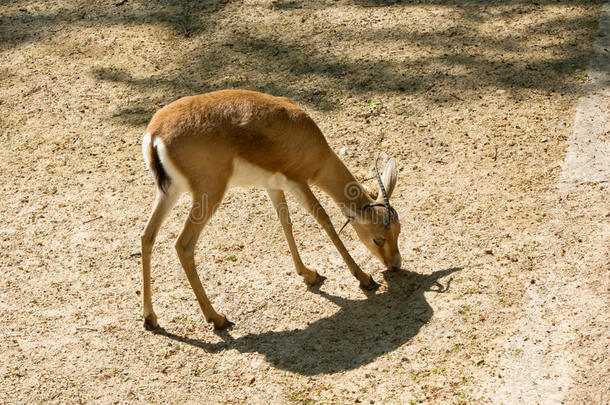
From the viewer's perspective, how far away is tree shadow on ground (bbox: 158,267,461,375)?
15.5ft

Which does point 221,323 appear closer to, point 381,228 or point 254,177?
point 254,177

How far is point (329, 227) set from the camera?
5.33 meters

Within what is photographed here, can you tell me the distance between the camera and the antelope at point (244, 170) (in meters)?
4.71

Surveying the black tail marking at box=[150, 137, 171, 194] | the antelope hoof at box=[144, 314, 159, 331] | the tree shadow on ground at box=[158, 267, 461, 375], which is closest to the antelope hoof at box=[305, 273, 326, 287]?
the tree shadow on ground at box=[158, 267, 461, 375]

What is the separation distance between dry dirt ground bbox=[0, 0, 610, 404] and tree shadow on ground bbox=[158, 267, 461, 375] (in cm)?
2

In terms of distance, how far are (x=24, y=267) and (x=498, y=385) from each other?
3.78 meters

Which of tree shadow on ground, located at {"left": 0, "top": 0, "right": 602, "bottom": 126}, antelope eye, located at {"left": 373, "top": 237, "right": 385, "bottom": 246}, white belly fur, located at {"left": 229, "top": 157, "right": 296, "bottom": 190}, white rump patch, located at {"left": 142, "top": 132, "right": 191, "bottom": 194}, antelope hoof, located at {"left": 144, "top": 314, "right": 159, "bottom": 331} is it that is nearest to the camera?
white rump patch, located at {"left": 142, "top": 132, "right": 191, "bottom": 194}

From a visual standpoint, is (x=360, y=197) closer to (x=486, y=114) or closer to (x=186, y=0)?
(x=486, y=114)

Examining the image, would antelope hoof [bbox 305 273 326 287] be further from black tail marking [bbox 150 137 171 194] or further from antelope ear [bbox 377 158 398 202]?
black tail marking [bbox 150 137 171 194]

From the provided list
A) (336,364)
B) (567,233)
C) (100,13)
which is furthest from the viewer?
(100,13)

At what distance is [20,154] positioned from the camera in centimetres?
711

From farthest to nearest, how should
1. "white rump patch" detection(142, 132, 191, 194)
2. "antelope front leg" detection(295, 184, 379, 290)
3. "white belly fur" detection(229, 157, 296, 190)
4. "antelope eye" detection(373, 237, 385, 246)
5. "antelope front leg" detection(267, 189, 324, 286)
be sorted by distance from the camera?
"antelope front leg" detection(267, 189, 324, 286)
"antelope eye" detection(373, 237, 385, 246)
"antelope front leg" detection(295, 184, 379, 290)
"white belly fur" detection(229, 157, 296, 190)
"white rump patch" detection(142, 132, 191, 194)

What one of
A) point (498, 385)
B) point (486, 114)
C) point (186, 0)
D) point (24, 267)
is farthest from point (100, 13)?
point (498, 385)

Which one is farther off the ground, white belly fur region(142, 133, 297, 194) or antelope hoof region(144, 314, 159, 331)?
white belly fur region(142, 133, 297, 194)
